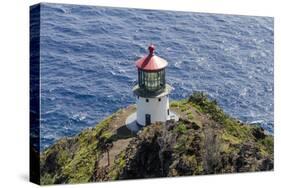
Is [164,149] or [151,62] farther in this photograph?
[151,62]

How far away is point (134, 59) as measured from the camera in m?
16.0

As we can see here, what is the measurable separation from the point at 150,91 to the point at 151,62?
733mm

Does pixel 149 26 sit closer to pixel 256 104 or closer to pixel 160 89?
pixel 160 89

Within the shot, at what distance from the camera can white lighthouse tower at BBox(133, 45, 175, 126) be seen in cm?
1599

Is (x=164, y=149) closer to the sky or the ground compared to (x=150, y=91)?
closer to the ground

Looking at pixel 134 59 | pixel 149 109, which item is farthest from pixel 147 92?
pixel 134 59

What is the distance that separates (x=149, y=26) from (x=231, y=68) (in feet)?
8.93

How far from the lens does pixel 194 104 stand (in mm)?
16797

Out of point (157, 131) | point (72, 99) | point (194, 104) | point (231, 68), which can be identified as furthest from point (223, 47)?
point (72, 99)

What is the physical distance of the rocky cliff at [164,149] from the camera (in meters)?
15.1

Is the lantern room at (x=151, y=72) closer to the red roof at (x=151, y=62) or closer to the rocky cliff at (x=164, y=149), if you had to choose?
the red roof at (x=151, y=62)

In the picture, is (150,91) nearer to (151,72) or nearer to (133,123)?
(151,72)

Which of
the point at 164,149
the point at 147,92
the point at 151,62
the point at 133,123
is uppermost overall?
the point at 151,62

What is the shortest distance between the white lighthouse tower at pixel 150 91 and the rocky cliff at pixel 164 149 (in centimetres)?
24
